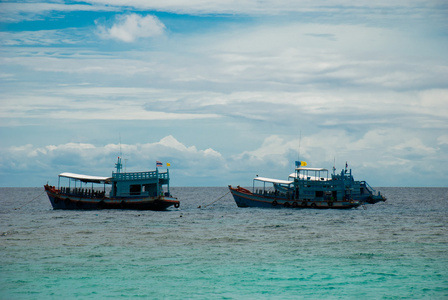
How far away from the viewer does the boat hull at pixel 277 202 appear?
62.8 meters

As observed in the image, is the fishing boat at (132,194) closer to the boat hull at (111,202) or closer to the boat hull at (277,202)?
the boat hull at (111,202)

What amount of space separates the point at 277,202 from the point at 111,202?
68.1 ft

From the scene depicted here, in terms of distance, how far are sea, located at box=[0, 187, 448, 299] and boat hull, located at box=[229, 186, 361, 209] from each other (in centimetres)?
2116

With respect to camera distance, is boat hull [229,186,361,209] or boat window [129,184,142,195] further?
boat hull [229,186,361,209]

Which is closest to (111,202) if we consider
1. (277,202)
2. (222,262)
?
(277,202)

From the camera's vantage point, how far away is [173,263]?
81.7ft

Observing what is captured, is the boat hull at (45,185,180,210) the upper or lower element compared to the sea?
upper

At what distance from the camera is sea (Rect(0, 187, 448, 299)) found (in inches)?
790

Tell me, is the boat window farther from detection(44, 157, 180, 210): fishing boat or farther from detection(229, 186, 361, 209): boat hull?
detection(229, 186, 361, 209): boat hull

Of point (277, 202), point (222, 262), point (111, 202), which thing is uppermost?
point (111, 202)

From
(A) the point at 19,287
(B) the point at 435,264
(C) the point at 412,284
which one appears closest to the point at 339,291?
(C) the point at 412,284

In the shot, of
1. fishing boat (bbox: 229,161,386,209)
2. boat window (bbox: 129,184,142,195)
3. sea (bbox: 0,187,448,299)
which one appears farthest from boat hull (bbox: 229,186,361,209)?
sea (bbox: 0,187,448,299)

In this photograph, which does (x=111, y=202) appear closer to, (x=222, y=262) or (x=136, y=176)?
Result: (x=136, y=176)

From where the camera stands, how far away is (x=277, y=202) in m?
64.6
